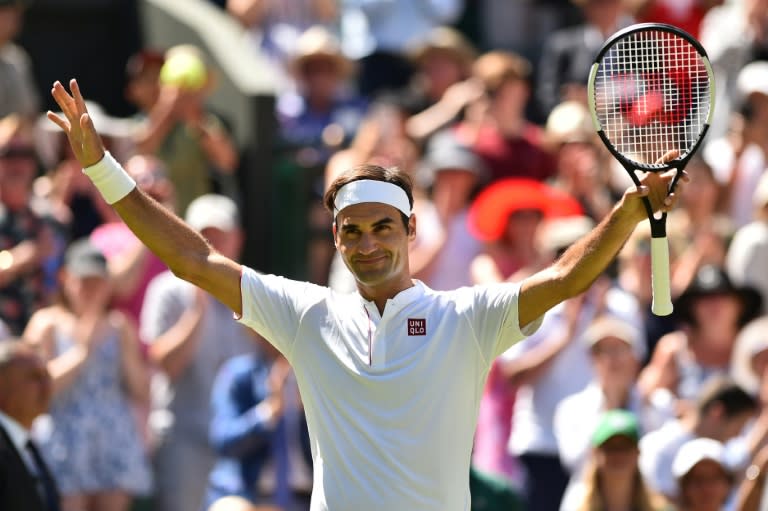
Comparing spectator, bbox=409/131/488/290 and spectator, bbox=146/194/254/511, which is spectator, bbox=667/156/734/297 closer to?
spectator, bbox=409/131/488/290

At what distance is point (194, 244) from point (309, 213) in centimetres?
572

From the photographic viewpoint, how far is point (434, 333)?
526 centimetres

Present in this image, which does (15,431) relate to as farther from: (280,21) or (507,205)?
(280,21)

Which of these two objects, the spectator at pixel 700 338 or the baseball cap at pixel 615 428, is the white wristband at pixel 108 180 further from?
the spectator at pixel 700 338

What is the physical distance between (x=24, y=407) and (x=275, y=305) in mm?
2408

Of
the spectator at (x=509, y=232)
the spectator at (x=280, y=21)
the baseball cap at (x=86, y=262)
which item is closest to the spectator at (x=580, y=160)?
the spectator at (x=509, y=232)

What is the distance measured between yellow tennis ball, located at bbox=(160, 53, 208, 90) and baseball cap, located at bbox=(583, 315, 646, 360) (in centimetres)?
320

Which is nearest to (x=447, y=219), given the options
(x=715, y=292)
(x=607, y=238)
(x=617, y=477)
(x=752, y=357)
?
(x=715, y=292)

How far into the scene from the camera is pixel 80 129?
527 cm

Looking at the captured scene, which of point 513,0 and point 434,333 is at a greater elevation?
point 513,0

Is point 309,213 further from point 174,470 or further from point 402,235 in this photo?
point 402,235

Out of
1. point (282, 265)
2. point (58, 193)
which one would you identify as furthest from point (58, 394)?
point (282, 265)

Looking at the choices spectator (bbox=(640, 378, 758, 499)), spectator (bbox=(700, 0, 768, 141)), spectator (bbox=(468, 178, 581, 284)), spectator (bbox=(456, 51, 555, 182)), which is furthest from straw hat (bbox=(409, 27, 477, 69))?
spectator (bbox=(640, 378, 758, 499))

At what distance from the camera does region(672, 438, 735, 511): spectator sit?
7.73m
